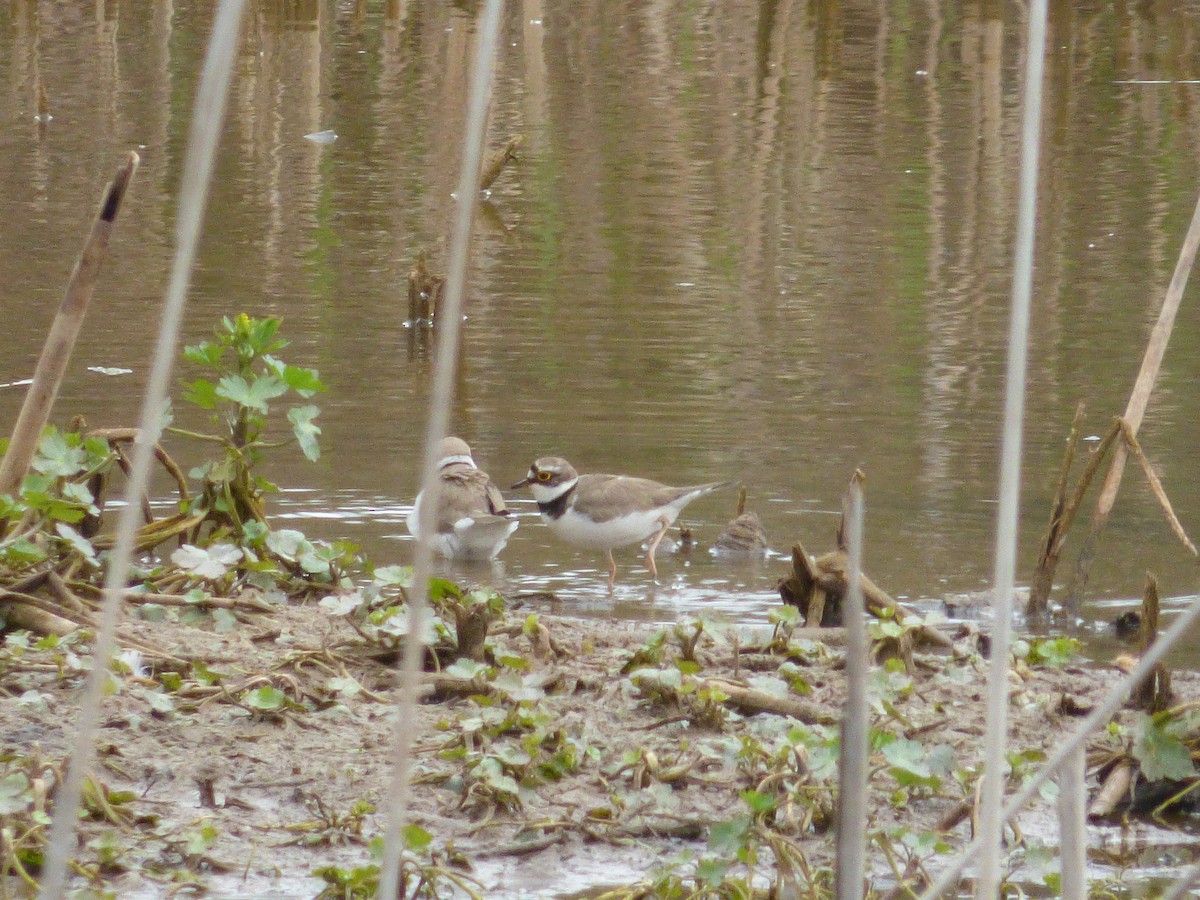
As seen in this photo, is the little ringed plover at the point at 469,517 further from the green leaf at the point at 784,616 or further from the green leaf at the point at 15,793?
the green leaf at the point at 15,793

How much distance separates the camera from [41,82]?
21.0 meters

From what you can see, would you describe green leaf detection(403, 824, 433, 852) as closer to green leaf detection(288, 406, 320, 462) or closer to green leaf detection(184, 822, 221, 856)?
green leaf detection(184, 822, 221, 856)

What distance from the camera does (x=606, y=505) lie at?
24.5 ft

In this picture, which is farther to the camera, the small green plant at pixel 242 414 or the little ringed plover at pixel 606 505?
the little ringed plover at pixel 606 505

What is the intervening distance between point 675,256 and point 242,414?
756 cm

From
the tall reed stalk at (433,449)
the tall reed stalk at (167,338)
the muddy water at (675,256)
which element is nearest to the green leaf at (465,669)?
the muddy water at (675,256)

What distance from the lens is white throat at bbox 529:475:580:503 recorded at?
25.5 ft

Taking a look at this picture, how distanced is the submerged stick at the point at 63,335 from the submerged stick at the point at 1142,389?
311 cm

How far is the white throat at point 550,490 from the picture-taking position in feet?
25.5

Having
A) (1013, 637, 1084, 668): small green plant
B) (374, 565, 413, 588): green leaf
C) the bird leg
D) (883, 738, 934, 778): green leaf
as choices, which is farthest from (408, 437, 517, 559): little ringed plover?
(883, 738, 934, 778): green leaf

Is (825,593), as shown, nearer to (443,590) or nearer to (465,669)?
(443,590)

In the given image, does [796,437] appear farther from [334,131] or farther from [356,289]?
[334,131]

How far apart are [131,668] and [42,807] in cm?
110

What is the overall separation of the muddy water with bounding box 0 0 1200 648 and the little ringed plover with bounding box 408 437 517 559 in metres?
0.15
